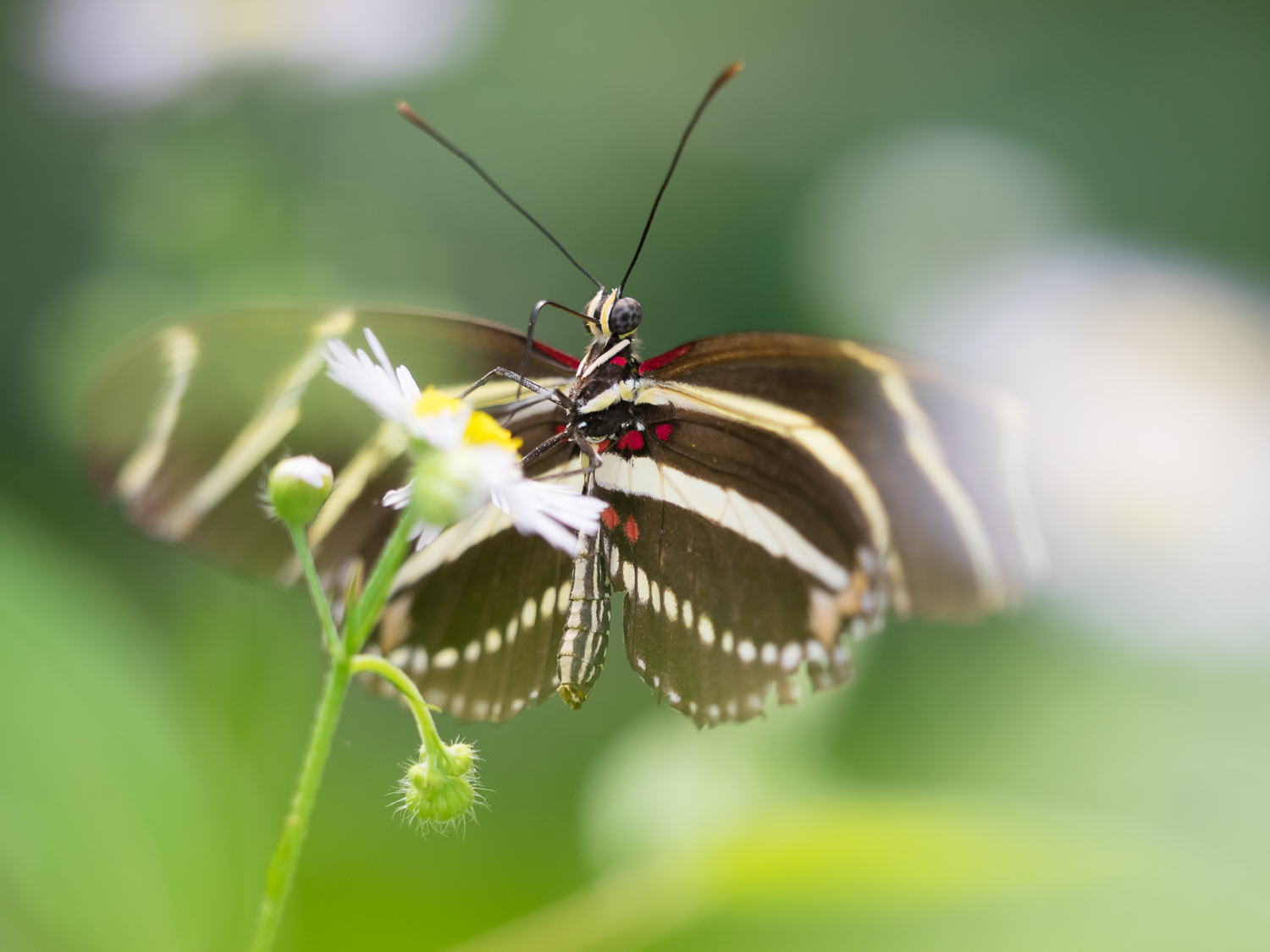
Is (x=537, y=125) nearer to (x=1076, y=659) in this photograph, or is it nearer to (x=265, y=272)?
(x=265, y=272)

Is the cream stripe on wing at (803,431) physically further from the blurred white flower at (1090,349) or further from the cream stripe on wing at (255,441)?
the blurred white flower at (1090,349)

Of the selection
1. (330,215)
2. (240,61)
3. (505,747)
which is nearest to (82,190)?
(240,61)

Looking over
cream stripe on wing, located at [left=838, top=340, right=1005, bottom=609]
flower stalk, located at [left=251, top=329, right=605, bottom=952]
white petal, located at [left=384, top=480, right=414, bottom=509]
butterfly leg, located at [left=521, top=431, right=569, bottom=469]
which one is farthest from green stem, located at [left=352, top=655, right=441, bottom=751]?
cream stripe on wing, located at [left=838, top=340, right=1005, bottom=609]

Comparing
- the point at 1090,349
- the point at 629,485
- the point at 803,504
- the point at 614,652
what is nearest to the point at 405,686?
the point at 629,485

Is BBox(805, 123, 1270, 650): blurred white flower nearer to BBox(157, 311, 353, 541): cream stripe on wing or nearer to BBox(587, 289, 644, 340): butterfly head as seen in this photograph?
BBox(587, 289, 644, 340): butterfly head

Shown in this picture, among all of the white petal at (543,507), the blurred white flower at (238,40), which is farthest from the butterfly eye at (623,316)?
the blurred white flower at (238,40)

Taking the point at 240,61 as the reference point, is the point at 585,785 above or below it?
below
